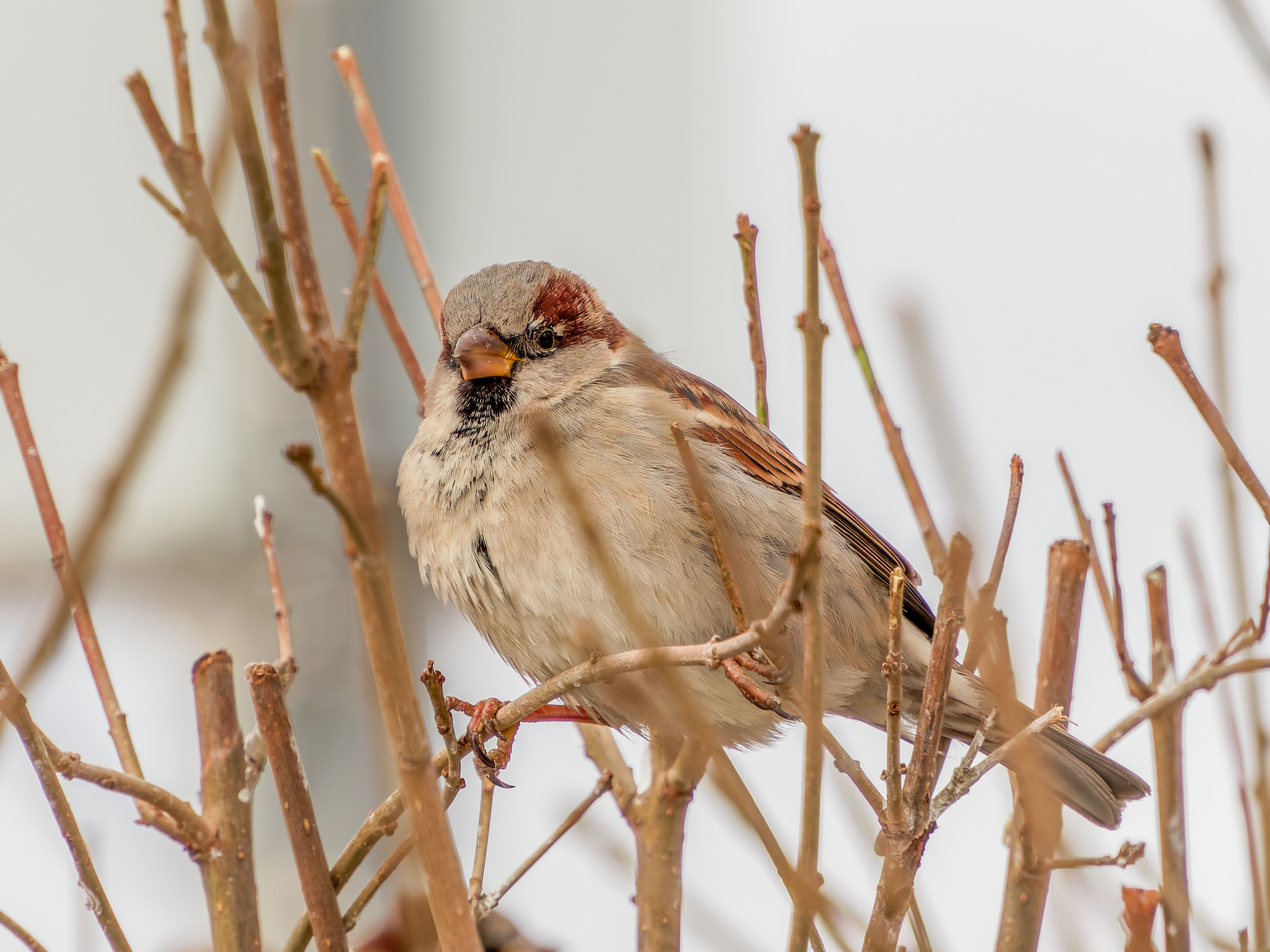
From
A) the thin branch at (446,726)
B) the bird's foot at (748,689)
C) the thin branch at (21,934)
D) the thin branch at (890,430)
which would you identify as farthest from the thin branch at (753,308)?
the thin branch at (21,934)

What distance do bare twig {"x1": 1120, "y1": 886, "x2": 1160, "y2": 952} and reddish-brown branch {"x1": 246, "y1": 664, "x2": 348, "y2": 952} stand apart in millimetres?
875

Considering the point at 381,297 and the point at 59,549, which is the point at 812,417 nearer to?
the point at 59,549

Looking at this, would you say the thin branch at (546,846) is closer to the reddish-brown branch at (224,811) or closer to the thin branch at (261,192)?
the reddish-brown branch at (224,811)

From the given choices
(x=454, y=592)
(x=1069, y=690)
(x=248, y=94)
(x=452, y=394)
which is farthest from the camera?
(x=452, y=394)

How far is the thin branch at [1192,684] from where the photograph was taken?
5.66 ft

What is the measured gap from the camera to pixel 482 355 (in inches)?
111

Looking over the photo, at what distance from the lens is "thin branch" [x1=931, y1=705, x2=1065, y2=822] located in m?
1.56

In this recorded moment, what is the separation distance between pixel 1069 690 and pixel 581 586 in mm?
898

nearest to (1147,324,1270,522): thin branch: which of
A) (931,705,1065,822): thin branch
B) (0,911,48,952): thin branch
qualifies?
(931,705,1065,822): thin branch

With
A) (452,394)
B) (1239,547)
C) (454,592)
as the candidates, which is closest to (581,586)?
(454,592)

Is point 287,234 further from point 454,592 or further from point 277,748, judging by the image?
point 454,592

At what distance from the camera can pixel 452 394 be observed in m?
2.85

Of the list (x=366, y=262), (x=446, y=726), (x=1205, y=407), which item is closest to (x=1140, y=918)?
(x=1205, y=407)

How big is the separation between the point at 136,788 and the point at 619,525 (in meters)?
1.11
